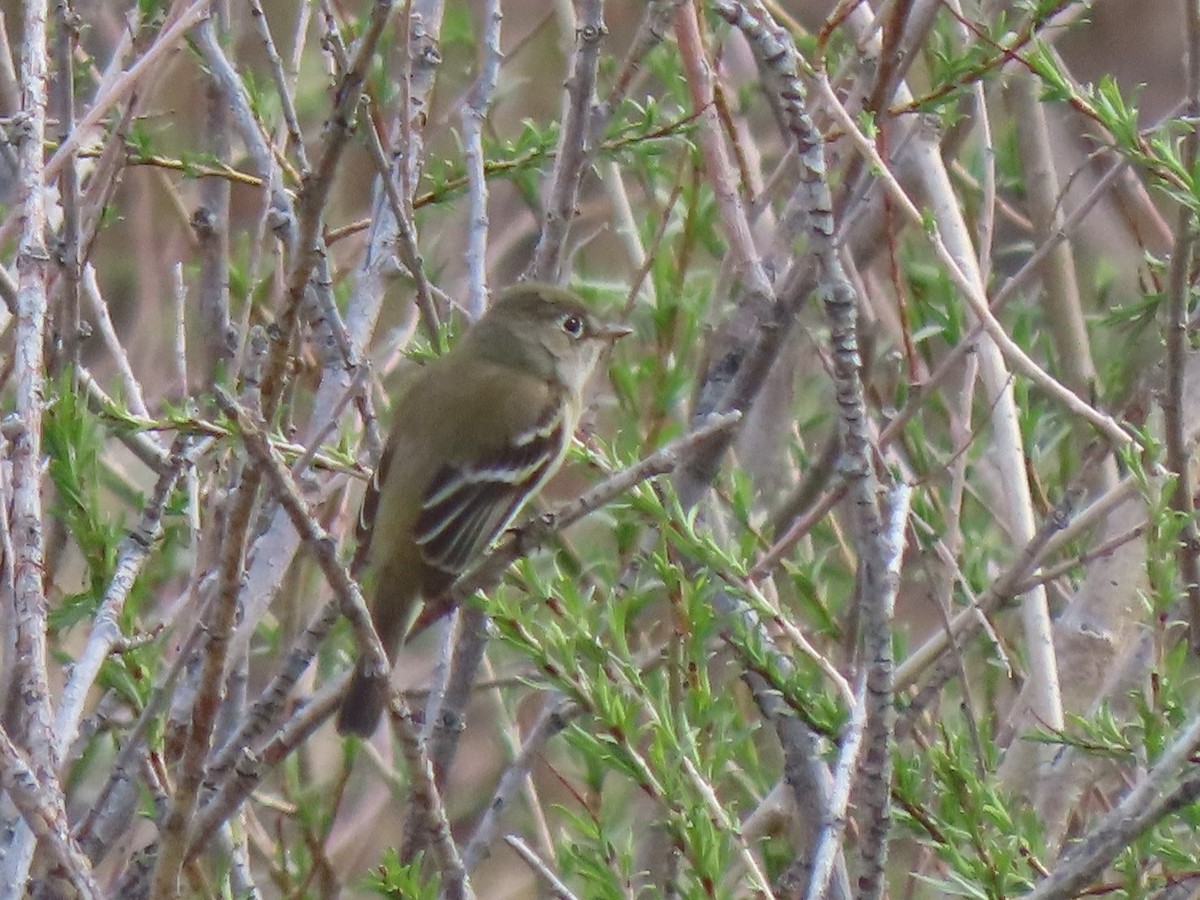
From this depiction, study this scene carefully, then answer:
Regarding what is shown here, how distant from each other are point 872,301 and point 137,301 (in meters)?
2.32

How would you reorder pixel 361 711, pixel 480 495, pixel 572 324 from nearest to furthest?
pixel 361 711, pixel 480 495, pixel 572 324

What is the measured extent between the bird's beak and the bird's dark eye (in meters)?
0.06

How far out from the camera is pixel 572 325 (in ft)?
13.8

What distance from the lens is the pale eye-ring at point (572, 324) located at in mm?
4168

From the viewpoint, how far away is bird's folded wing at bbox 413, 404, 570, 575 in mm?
3658

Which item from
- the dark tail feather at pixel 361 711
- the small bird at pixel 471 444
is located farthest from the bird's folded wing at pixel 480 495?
the dark tail feather at pixel 361 711

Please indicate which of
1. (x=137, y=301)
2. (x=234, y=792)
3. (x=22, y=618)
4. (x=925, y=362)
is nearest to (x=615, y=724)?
(x=234, y=792)

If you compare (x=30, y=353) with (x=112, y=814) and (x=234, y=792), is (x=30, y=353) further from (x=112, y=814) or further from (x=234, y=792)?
(x=112, y=814)

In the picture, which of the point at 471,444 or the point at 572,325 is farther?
the point at 572,325

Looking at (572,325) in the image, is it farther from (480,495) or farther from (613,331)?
(480,495)

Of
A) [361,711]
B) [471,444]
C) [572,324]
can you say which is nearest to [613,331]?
[572,324]

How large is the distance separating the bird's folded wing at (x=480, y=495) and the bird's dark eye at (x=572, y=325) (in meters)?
0.23

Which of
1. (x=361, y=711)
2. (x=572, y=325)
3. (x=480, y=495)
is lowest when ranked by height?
(x=361, y=711)

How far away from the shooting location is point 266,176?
10.3 ft
